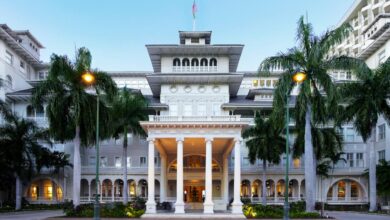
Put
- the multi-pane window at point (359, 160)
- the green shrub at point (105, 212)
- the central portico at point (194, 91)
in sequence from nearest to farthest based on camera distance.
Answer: the green shrub at point (105, 212), the central portico at point (194, 91), the multi-pane window at point (359, 160)

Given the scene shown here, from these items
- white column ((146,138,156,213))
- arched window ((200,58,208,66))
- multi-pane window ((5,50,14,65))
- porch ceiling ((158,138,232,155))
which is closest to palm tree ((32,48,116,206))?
white column ((146,138,156,213))

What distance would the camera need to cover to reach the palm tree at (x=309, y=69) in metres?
32.6

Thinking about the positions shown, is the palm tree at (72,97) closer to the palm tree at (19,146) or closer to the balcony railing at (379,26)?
the palm tree at (19,146)

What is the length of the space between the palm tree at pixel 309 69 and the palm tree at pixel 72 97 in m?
14.6

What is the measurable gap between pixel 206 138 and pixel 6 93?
34.7 m

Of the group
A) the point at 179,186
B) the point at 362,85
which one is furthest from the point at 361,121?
the point at 179,186

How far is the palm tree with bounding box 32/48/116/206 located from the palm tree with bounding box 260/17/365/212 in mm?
14610

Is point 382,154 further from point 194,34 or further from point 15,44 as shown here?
point 15,44

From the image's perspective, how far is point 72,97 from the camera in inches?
1405

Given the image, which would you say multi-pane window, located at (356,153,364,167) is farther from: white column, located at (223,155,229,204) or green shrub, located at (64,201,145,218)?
green shrub, located at (64,201,145,218)

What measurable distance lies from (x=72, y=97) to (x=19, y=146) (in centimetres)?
1642

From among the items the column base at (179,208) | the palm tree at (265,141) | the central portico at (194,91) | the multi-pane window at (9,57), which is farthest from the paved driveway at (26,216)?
the multi-pane window at (9,57)

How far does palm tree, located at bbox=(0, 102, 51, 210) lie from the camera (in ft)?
155

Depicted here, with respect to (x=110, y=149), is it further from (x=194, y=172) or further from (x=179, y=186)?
(x=179, y=186)
